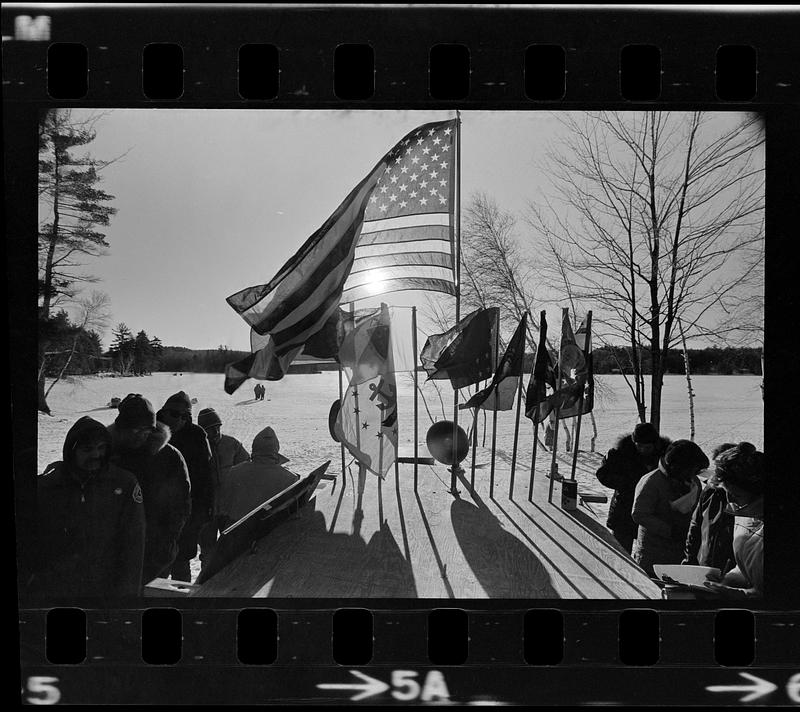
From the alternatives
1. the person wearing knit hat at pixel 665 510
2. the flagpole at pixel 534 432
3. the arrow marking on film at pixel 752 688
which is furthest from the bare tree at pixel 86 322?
the arrow marking on film at pixel 752 688

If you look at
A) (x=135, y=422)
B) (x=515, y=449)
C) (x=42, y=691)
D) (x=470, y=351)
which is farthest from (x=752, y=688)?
(x=42, y=691)

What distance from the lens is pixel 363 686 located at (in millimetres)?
2123

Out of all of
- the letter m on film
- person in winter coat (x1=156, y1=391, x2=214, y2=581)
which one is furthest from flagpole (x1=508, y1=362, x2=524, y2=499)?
the letter m on film

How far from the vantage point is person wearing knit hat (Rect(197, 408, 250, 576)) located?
259 centimetres

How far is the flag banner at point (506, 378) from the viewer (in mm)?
2625

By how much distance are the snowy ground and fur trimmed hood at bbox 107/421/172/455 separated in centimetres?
8

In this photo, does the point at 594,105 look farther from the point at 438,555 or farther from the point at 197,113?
the point at 438,555

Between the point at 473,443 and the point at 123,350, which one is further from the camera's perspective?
the point at 473,443

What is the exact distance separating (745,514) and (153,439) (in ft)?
10.7

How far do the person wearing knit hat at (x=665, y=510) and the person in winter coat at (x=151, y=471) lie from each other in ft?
8.91

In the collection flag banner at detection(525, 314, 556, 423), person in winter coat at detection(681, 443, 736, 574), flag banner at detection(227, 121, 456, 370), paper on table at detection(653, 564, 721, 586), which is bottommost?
paper on table at detection(653, 564, 721, 586)

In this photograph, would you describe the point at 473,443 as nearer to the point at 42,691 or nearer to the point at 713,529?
the point at 713,529

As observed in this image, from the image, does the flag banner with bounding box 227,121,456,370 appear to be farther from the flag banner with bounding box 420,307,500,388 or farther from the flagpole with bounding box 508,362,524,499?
the flagpole with bounding box 508,362,524,499

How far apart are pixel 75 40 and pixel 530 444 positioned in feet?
11.7
